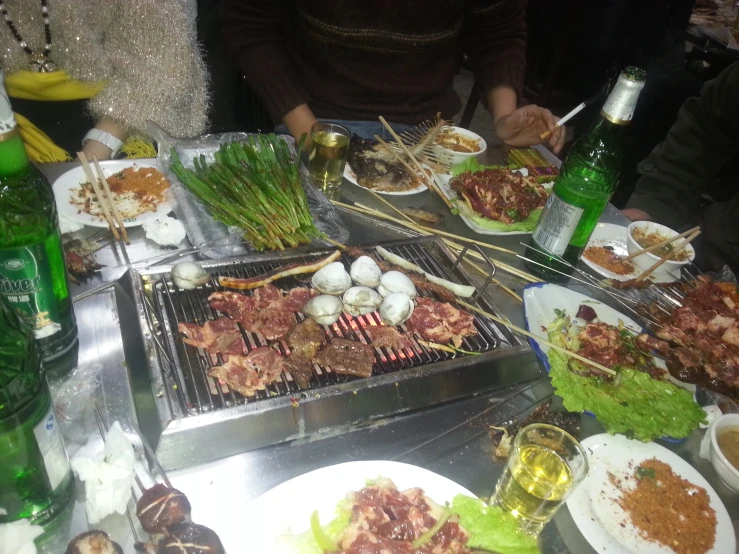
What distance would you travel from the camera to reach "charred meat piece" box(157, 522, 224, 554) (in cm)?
123

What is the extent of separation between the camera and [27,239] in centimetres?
151

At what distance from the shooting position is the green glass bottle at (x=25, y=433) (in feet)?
3.90

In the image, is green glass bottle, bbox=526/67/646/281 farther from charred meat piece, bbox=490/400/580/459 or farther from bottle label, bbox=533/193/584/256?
charred meat piece, bbox=490/400/580/459

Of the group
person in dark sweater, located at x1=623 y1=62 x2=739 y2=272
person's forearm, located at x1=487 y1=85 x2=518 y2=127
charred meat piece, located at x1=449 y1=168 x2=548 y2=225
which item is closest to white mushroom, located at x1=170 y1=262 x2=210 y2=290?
charred meat piece, located at x1=449 y1=168 x2=548 y2=225

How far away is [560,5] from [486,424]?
8026mm

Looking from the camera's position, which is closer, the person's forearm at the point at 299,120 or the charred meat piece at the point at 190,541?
the charred meat piece at the point at 190,541

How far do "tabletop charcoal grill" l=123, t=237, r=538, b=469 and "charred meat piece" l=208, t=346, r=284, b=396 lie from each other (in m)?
0.03

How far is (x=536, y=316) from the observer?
2.36 meters

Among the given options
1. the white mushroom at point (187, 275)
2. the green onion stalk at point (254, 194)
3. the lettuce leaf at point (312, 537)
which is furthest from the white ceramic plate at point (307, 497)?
the green onion stalk at point (254, 194)

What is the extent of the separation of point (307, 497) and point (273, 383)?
442 millimetres

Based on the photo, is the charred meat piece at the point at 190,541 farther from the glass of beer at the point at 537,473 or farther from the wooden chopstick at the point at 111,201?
the wooden chopstick at the point at 111,201

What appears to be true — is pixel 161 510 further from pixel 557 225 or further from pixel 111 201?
pixel 557 225

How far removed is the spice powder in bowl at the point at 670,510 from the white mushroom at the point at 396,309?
1.01 m

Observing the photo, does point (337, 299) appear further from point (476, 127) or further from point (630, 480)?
point (476, 127)
